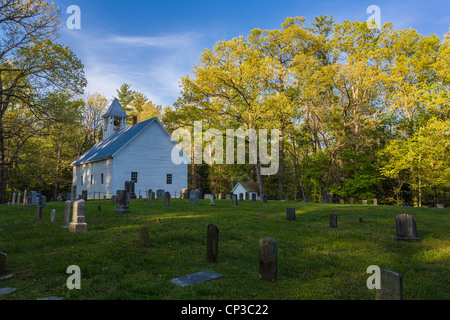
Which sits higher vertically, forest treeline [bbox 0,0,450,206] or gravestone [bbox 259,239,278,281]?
forest treeline [bbox 0,0,450,206]

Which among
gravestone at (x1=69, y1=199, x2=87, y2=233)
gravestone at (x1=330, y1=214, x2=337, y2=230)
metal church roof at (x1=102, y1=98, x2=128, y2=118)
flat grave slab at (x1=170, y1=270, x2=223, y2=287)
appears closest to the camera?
flat grave slab at (x1=170, y1=270, x2=223, y2=287)

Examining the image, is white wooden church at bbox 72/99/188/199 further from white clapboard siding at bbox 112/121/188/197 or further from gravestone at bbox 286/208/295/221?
gravestone at bbox 286/208/295/221

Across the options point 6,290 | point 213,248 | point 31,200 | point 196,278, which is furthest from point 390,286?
point 31,200

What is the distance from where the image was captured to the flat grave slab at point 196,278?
5.49 m

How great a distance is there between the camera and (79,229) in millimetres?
9906

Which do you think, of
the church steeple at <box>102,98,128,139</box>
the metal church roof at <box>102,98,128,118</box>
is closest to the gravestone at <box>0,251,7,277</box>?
the church steeple at <box>102,98,128,139</box>

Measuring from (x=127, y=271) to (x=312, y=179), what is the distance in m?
31.2

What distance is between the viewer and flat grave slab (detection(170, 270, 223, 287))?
5.49 m

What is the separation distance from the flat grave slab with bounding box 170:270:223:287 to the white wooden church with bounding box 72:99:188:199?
25.9 meters

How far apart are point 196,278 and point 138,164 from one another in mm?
27418

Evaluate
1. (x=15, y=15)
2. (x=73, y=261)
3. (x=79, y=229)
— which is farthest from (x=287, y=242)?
(x=15, y=15)

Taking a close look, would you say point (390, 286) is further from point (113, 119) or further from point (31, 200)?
point (113, 119)

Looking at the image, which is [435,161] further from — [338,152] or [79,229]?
[79,229]

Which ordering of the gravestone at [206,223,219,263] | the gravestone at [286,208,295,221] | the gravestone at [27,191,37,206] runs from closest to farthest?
the gravestone at [206,223,219,263]
the gravestone at [286,208,295,221]
the gravestone at [27,191,37,206]
